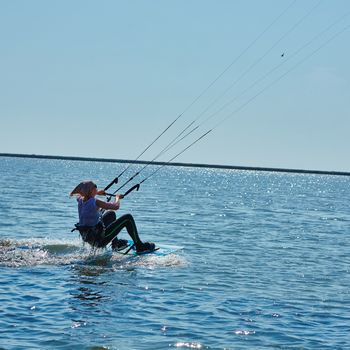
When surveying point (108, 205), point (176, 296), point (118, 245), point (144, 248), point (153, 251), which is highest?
point (108, 205)

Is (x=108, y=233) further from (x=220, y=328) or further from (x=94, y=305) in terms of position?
(x=220, y=328)

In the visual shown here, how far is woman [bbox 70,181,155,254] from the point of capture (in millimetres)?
19453

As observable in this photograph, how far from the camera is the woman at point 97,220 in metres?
19.5

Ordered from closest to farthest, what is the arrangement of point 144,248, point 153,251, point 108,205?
point 108,205, point 144,248, point 153,251

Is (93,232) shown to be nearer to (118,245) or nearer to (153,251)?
(118,245)

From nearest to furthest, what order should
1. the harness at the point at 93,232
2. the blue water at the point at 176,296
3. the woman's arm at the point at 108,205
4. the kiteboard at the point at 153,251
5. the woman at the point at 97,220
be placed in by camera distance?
the blue water at the point at 176,296, the woman's arm at the point at 108,205, the woman at the point at 97,220, the harness at the point at 93,232, the kiteboard at the point at 153,251

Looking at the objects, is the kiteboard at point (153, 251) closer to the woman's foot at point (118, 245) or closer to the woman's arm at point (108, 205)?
the woman's foot at point (118, 245)

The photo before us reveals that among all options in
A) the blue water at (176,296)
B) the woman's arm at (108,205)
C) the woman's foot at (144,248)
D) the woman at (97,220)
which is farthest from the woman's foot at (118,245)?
the woman's arm at (108,205)

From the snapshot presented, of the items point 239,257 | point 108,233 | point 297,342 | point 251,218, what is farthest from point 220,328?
point 251,218

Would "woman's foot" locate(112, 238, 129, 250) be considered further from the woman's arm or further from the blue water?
the woman's arm

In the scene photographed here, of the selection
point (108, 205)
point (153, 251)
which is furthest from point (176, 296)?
point (153, 251)

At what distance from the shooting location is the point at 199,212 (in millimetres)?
47969

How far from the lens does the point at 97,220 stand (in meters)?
19.7

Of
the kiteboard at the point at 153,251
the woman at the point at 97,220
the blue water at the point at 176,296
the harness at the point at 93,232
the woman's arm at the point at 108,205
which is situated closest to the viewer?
the blue water at the point at 176,296
